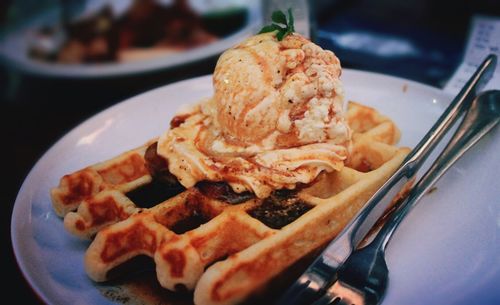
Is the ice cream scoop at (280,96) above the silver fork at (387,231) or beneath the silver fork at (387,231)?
above

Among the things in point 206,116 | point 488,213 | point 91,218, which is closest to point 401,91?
point 488,213

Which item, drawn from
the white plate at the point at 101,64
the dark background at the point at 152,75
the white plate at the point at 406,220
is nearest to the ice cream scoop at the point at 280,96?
the white plate at the point at 406,220

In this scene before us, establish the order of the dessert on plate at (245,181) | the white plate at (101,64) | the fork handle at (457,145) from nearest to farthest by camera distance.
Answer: the dessert on plate at (245,181) → the fork handle at (457,145) → the white plate at (101,64)

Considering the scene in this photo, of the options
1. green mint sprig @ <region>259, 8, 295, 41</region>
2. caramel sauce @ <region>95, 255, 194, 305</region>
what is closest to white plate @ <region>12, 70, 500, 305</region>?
caramel sauce @ <region>95, 255, 194, 305</region>

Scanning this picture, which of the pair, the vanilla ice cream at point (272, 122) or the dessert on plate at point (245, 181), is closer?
the dessert on plate at point (245, 181)

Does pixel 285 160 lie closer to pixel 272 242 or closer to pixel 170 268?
pixel 272 242

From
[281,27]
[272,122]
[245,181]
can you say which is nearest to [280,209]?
[245,181]

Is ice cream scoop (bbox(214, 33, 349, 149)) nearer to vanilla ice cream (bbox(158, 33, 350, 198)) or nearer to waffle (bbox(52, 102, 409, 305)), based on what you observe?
vanilla ice cream (bbox(158, 33, 350, 198))

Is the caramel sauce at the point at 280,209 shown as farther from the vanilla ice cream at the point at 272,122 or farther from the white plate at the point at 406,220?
the white plate at the point at 406,220
